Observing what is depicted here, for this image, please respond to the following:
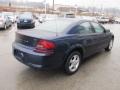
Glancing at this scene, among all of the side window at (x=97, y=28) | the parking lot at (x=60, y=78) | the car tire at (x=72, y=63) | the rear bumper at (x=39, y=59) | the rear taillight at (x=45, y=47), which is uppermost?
the side window at (x=97, y=28)

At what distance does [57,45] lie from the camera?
3941 mm

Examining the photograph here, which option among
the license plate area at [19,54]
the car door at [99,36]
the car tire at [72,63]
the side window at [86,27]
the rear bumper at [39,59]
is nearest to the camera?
the rear bumper at [39,59]

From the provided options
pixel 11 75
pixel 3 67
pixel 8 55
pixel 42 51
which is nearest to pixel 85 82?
pixel 42 51

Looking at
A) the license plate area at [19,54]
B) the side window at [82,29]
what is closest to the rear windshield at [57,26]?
the side window at [82,29]

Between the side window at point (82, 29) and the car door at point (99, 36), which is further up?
the side window at point (82, 29)

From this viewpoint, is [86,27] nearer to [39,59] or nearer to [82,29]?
[82,29]

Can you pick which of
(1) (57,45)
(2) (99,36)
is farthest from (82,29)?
(1) (57,45)

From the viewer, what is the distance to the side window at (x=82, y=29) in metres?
4.59

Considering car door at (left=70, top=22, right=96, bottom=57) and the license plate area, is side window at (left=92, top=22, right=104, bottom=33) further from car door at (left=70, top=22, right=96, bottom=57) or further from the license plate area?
the license plate area

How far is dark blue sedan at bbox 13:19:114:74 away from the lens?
386 centimetres

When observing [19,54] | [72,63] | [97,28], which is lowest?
[72,63]

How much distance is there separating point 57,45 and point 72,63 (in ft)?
3.10

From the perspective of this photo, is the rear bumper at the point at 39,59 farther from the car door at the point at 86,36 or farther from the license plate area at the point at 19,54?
the car door at the point at 86,36

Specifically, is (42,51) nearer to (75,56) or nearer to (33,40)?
(33,40)
